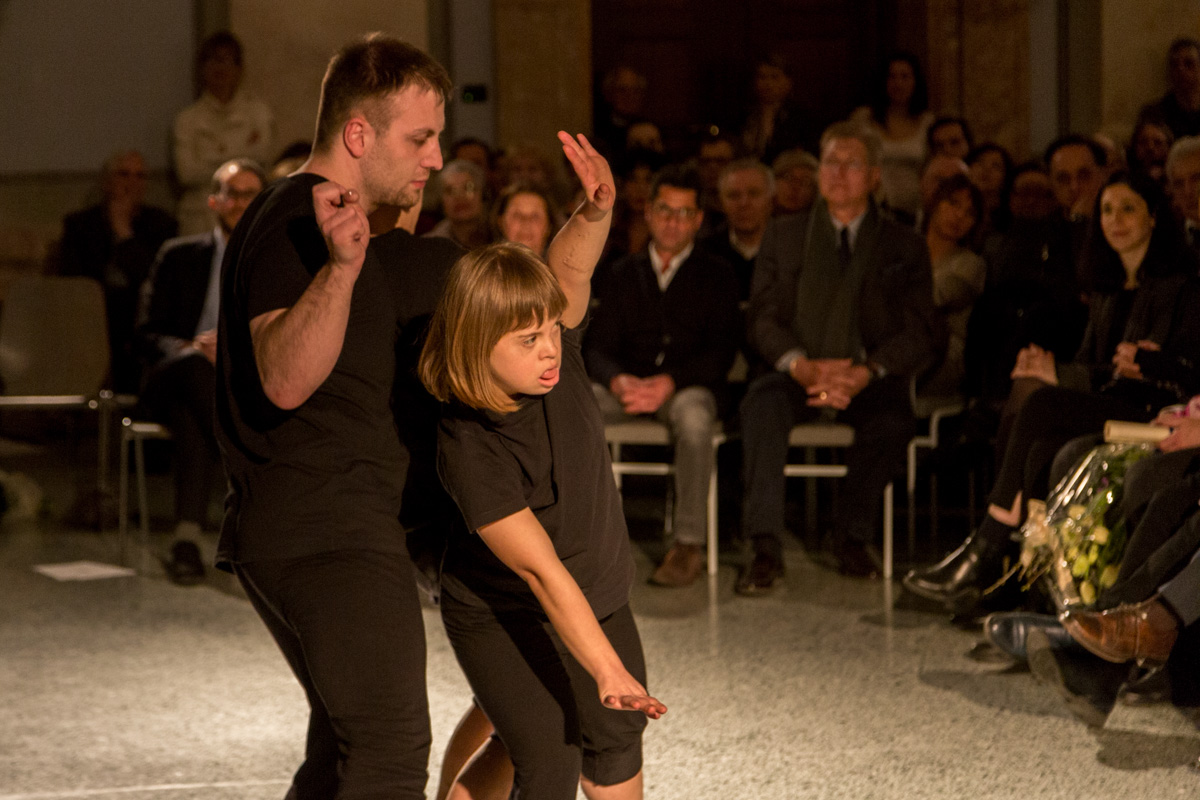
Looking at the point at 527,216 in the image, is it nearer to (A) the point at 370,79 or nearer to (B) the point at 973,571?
(B) the point at 973,571

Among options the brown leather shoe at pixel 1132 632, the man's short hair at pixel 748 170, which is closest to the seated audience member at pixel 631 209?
the man's short hair at pixel 748 170

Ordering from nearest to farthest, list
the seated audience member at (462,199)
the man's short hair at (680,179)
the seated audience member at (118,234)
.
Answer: the man's short hair at (680,179) < the seated audience member at (462,199) < the seated audience member at (118,234)

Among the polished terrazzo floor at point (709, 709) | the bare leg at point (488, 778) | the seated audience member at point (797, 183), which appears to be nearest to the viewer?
the bare leg at point (488, 778)

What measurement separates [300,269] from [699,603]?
2906 millimetres

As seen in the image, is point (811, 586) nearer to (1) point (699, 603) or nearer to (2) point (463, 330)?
(1) point (699, 603)

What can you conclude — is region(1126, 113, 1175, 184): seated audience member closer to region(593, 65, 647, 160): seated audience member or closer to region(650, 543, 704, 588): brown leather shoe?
region(593, 65, 647, 160): seated audience member

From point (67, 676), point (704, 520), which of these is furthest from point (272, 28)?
point (67, 676)

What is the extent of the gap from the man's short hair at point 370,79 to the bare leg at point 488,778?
1012 mm

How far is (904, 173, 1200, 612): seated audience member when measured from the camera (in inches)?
175

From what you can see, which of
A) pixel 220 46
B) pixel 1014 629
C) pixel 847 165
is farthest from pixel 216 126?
pixel 1014 629

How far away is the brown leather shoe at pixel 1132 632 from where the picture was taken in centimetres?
336

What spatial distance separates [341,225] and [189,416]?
149 inches

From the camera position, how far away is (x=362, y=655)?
208 centimetres

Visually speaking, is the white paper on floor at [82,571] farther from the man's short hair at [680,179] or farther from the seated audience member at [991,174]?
the seated audience member at [991,174]
